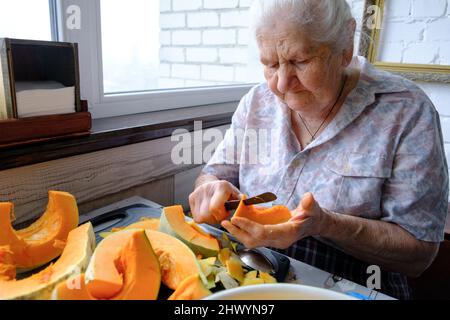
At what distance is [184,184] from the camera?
1.30 m

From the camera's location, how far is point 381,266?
0.92 meters

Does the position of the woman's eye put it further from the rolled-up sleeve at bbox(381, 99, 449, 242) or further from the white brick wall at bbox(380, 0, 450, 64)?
the white brick wall at bbox(380, 0, 450, 64)

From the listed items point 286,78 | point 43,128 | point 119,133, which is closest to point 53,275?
point 43,128

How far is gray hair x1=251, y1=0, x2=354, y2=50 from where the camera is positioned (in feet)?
→ 2.67

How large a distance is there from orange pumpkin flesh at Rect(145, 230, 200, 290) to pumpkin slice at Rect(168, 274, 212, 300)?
0.08 meters

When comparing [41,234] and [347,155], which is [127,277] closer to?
[41,234]

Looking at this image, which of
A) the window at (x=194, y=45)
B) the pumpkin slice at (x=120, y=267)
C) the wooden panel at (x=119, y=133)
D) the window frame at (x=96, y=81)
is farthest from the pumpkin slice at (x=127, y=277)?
the window at (x=194, y=45)

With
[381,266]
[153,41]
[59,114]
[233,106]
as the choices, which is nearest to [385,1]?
[233,106]

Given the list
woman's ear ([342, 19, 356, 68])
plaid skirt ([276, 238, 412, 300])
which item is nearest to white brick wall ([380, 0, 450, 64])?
woman's ear ([342, 19, 356, 68])

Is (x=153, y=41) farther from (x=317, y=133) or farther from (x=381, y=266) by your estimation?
(x=381, y=266)

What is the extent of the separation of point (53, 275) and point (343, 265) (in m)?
0.70

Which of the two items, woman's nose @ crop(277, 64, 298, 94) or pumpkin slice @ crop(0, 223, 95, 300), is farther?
woman's nose @ crop(277, 64, 298, 94)
